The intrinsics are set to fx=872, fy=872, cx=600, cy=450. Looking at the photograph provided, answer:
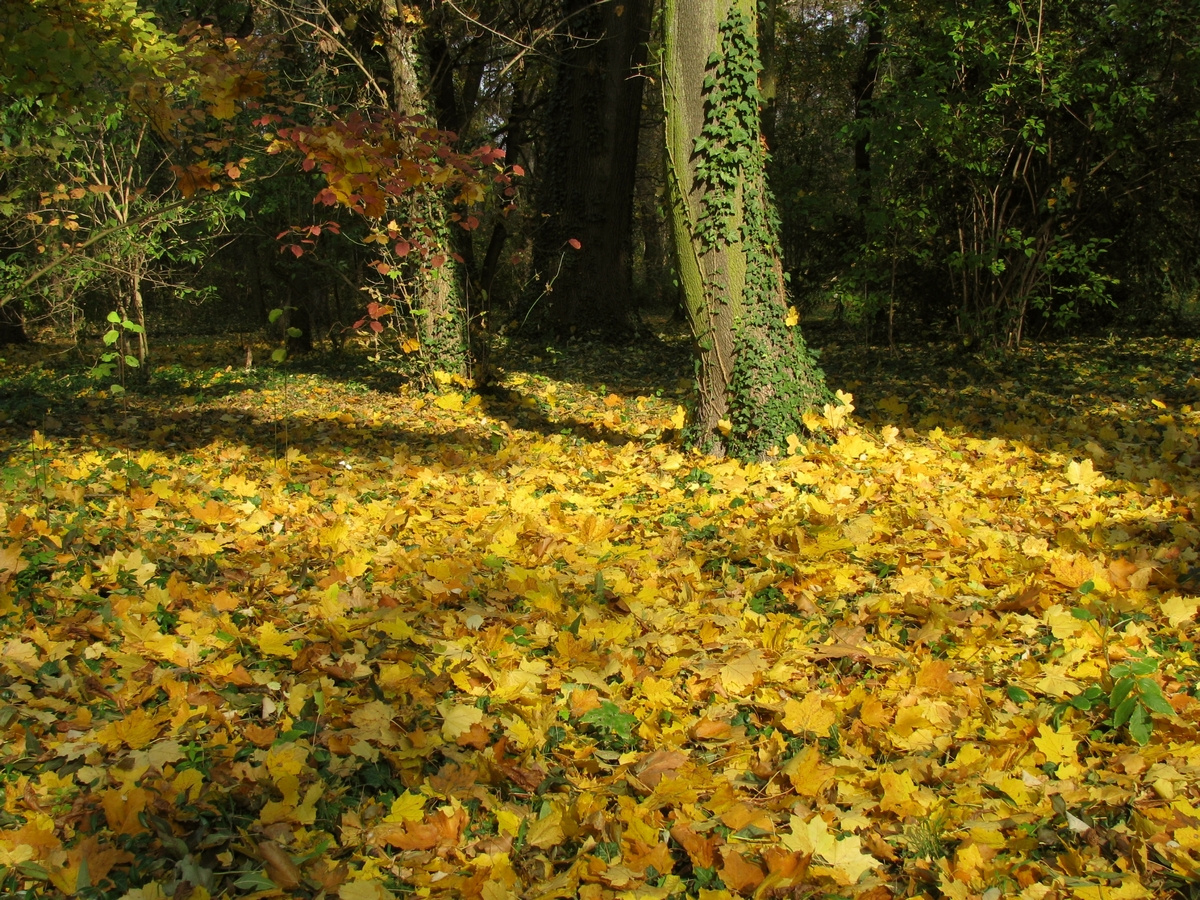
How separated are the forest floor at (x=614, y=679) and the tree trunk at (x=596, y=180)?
8.14 meters

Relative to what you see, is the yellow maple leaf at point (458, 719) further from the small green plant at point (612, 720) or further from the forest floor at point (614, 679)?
the small green plant at point (612, 720)

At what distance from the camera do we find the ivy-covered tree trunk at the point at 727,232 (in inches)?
218

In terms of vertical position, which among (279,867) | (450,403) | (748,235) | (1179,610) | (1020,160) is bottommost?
(279,867)

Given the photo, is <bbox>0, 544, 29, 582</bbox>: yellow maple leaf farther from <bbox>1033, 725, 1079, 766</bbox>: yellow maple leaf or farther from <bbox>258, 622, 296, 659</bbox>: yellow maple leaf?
<bbox>1033, 725, 1079, 766</bbox>: yellow maple leaf

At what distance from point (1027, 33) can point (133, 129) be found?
10.8 metres

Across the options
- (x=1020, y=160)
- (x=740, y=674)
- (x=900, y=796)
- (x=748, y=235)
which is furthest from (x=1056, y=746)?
(x=1020, y=160)

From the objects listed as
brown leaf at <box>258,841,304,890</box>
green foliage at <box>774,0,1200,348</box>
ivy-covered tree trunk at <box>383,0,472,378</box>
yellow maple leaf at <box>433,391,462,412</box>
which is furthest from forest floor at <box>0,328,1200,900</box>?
green foliage at <box>774,0,1200,348</box>

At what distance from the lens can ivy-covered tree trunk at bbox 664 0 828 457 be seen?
5.54 meters

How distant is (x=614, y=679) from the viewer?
2963 mm

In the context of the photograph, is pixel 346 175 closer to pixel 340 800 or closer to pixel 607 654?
pixel 607 654

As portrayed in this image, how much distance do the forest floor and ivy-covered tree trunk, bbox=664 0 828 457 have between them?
0.38m

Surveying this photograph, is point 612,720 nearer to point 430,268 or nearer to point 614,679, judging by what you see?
point 614,679

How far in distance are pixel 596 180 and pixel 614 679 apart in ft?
38.3

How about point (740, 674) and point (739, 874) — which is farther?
point (740, 674)
